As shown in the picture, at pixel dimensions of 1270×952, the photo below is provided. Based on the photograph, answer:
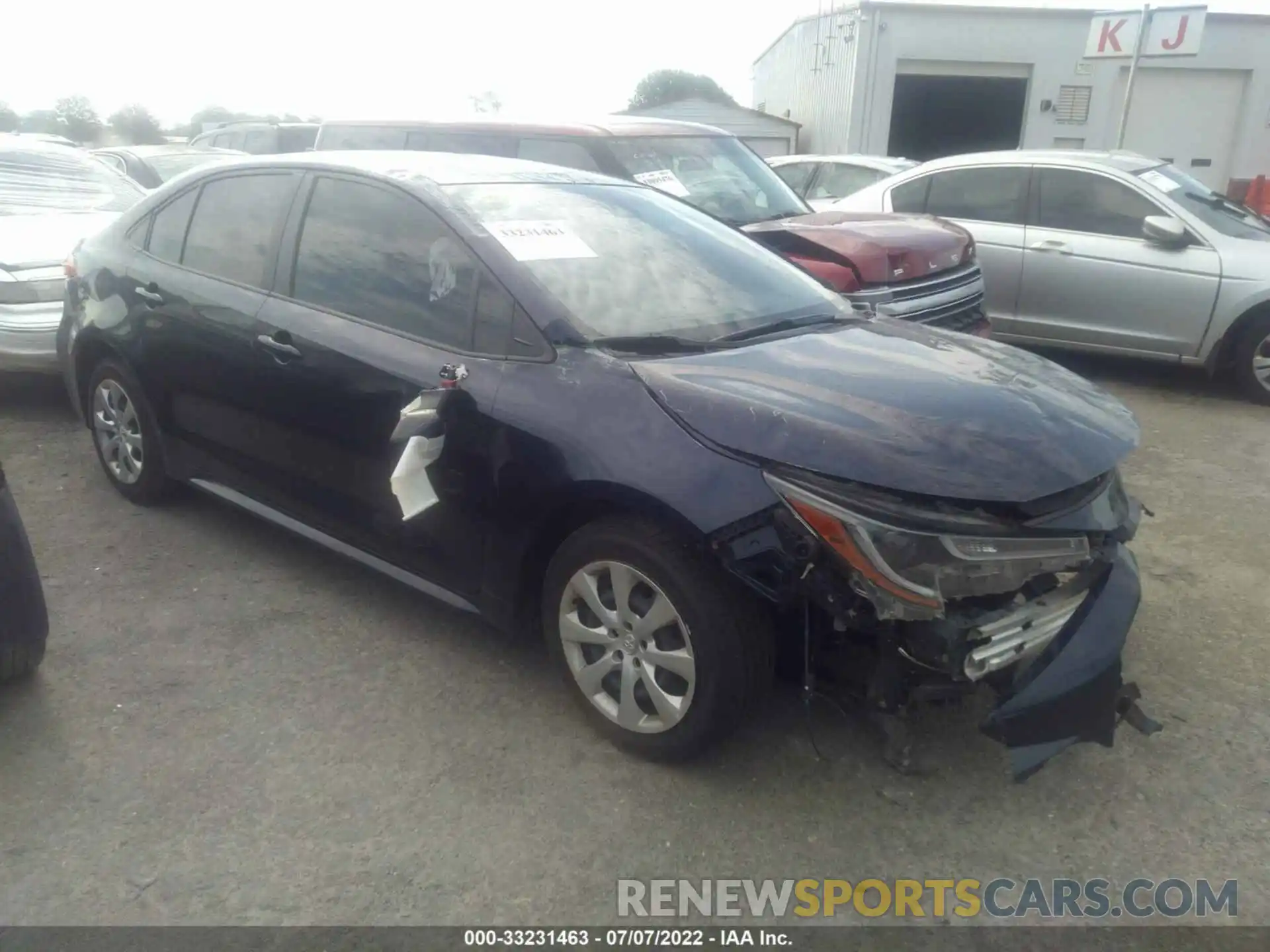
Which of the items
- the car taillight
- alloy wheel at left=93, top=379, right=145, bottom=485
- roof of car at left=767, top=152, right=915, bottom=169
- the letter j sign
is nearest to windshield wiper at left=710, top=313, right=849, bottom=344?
the car taillight

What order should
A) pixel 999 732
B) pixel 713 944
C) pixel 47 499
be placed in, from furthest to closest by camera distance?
pixel 47 499
pixel 999 732
pixel 713 944

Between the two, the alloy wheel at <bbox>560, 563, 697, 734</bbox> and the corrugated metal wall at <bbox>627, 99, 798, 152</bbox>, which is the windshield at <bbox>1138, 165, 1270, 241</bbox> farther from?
the corrugated metal wall at <bbox>627, 99, 798, 152</bbox>

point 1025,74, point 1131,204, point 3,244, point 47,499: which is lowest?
point 47,499

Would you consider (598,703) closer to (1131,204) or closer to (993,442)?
(993,442)

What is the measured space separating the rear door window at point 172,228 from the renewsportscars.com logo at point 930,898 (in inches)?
131

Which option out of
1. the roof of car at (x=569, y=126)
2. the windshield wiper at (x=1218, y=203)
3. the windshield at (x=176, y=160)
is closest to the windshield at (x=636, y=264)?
the roof of car at (x=569, y=126)

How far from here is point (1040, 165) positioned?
763cm

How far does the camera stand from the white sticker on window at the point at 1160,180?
23.7 ft

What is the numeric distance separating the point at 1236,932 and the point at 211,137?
60.1ft

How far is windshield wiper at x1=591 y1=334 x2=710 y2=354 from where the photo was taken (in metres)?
3.14

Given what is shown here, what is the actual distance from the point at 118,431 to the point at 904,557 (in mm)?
3826

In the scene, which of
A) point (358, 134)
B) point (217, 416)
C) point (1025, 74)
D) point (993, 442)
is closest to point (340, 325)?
point (217, 416)

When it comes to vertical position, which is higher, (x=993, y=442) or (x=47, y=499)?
(x=993, y=442)

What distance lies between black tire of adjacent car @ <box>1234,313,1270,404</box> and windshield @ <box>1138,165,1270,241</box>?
1.94 feet
